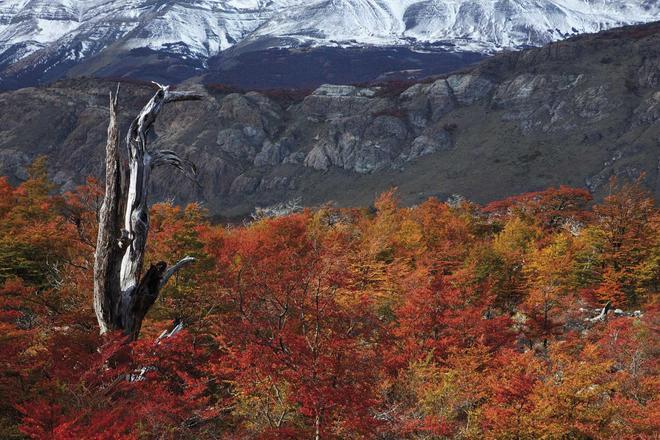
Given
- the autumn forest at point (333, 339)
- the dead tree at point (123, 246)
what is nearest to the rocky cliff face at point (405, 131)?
the autumn forest at point (333, 339)

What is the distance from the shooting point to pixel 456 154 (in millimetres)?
129125

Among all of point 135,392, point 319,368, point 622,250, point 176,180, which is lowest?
point 176,180

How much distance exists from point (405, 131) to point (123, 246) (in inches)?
5405

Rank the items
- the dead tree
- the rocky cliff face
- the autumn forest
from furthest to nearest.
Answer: the rocky cliff face → the dead tree → the autumn forest

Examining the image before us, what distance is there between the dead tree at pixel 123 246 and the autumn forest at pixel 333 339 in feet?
2.67

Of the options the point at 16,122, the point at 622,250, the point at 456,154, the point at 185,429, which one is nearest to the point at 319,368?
the point at 185,429

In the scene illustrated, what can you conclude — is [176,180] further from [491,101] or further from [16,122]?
[491,101]

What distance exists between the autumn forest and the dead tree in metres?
0.81

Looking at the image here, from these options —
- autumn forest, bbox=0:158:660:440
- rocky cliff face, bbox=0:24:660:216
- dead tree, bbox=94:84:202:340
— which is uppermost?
dead tree, bbox=94:84:202:340

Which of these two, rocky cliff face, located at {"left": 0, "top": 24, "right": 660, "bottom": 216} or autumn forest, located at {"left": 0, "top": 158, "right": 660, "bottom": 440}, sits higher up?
Answer: autumn forest, located at {"left": 0, "top": 158, "right": 660, "bottom": 440}

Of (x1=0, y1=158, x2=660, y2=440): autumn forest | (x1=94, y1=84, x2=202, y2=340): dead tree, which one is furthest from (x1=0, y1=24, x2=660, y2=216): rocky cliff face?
(x1=94, y1=84, x2=202, y2=340): dead tree

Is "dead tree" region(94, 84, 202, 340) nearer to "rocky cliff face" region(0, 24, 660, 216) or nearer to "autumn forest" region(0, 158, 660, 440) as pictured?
"autumn forest" region(0, 158, 660, 440)

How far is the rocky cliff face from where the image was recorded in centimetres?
11738

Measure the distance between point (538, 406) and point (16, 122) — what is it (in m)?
168
